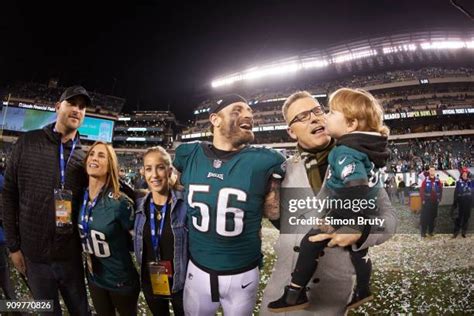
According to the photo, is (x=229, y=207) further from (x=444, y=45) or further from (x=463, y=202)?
(x=444, y=45)

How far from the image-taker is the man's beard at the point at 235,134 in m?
1.67

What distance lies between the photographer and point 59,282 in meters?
2.18

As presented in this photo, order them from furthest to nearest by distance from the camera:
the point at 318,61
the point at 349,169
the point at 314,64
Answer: the point at 314,64
the point at 318,61
the point at 349,169

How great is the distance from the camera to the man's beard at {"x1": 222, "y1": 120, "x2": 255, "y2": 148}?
65.7 inches

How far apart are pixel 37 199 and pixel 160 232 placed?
111 centimetres

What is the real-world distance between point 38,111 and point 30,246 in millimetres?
6028

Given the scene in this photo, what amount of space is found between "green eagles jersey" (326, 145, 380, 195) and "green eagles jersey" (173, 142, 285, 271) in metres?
0.36

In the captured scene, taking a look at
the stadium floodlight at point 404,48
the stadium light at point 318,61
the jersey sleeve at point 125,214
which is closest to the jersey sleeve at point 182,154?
the jersey sleeve at point 125,214

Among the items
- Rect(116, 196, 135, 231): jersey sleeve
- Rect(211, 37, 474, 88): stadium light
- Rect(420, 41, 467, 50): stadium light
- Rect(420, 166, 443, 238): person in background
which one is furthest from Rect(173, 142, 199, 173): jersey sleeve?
Rect(420, 41, 467, 50): stadium light

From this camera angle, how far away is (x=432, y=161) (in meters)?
12.4

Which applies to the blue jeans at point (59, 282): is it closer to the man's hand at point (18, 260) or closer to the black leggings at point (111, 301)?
the man's hand at point (18, 260)

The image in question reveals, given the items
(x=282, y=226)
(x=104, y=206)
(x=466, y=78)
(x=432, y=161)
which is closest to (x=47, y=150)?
(x=104, y=206)

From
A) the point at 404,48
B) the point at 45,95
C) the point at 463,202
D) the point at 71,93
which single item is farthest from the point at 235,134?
the point at 404,48

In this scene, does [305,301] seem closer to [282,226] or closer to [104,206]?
[282,226]
